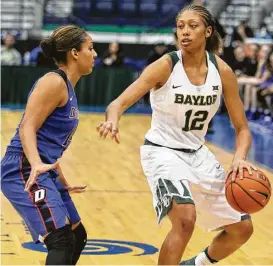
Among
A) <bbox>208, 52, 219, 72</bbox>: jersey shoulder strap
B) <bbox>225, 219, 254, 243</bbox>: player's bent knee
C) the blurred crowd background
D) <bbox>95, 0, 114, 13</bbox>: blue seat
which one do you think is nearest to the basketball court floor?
<bbox>225, 219, 254, 243</bbox>: player's bent knee

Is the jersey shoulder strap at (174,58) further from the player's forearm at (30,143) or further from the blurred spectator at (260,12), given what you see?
the blurred spectator at (260,12)

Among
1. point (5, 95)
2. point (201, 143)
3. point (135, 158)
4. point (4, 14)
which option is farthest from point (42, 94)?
point (4, 14)

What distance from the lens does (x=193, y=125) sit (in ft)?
17.6

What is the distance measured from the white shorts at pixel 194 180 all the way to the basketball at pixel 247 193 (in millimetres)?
189

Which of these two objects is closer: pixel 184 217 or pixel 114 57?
pixel 184 217

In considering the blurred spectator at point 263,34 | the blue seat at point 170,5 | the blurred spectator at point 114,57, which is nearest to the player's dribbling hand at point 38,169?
the blurred spectator at point 114,57

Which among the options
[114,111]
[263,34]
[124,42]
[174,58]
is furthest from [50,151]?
[124,42]

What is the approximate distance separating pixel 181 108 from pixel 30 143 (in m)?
1.17

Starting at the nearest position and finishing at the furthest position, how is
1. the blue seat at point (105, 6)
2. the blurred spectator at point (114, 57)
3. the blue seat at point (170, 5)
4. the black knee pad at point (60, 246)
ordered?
the black knee pad at point (60, 246) → the blurred spectator at point (114, 57) → the blue seat at point (170, 5) → the blue seat at point (105, 6)

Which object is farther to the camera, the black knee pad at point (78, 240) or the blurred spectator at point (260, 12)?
the blurred spectator at point (260, 12)

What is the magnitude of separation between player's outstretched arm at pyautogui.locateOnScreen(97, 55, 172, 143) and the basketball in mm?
747

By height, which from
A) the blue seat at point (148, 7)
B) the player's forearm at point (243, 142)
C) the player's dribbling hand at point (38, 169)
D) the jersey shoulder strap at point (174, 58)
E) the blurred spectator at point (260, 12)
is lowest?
the blue seat at point (148, 7)

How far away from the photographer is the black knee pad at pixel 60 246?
172 inches

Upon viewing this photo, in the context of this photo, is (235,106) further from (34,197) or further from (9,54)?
(9,54)
